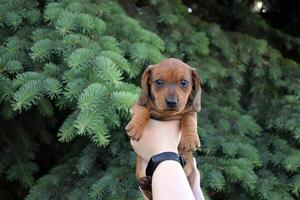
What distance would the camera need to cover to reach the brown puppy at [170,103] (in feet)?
5.41

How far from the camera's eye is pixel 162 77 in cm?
167

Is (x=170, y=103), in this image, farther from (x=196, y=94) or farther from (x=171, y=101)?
(x=196, y=94)

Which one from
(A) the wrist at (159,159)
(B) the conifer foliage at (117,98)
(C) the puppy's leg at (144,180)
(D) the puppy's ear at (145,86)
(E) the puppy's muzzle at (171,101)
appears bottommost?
(B) the conifer foliage at (117,98)

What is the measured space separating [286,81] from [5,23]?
5.76ft

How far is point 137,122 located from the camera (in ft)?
5.55

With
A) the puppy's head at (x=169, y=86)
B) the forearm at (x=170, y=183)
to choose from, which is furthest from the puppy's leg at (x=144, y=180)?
the puppy's head at (x=169, y=86)

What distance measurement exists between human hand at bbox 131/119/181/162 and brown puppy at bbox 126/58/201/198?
0.02 metres

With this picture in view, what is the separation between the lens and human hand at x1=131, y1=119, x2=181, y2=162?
66.7 inches

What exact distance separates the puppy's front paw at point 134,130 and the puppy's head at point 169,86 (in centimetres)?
9

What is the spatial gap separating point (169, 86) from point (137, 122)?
166 mm

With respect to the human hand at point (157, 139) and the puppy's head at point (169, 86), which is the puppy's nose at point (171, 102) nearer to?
the puppy's head at point (169, 86)

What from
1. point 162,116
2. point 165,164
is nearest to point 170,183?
point 165,164

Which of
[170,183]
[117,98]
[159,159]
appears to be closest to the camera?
[170,183]

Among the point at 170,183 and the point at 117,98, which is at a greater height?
the point at 170,183
